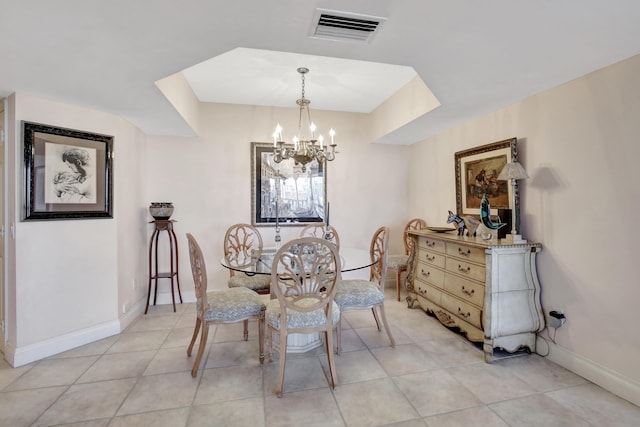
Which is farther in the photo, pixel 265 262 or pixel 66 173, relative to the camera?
pixel 265 262

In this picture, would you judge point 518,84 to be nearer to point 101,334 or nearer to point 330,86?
point 330,86

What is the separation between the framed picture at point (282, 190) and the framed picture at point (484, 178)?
6.16 ft

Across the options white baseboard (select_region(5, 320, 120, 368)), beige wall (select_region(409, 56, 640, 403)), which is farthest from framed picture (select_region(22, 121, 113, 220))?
beige wall (select_region(409, 56, 640, 403))

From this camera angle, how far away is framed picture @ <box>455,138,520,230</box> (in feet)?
9.01

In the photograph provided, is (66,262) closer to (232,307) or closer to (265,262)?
(232,307)

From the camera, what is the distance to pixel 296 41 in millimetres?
1780

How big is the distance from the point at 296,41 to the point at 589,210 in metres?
2.41

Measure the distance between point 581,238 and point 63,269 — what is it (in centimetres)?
435

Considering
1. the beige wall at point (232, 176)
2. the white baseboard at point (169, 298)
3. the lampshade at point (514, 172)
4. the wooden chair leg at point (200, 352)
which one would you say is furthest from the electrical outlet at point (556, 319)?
the white baseboard at point (169, 298)

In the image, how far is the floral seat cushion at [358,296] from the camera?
259 centimetres

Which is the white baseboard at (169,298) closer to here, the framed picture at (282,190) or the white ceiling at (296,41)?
the framed picture at (282,190)

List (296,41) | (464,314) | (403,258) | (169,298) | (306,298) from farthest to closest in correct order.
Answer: (403,258) → (169,298) → (464,314) → (306,298) → (296,41)

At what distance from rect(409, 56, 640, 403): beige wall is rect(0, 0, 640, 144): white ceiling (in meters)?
0.23

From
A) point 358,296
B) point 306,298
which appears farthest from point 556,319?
point 306,298
